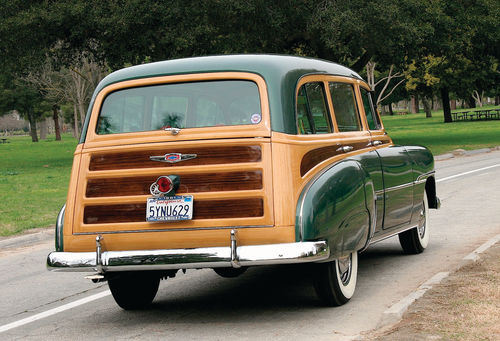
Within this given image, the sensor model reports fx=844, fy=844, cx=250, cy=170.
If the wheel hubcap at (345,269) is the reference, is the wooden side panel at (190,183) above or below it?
above

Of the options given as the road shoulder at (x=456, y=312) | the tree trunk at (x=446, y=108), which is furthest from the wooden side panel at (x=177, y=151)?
the tree trunk at (x=446, y=108)

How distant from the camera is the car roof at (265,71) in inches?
253

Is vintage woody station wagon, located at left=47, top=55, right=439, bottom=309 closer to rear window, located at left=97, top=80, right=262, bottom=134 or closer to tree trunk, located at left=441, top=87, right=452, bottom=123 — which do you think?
rear window, located at left=97, top=80, right=262, bottom=134

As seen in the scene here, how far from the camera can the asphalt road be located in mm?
6238

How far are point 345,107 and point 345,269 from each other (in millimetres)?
1613

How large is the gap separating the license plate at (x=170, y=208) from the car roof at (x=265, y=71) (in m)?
0.87

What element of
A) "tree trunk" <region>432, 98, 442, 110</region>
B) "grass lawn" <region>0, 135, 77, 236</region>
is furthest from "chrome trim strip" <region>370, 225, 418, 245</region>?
"tree trunk" <region>432, 98, 442, 110</region>

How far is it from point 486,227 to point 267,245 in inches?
240

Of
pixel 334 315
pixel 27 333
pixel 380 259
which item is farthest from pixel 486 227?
pixel 27 333

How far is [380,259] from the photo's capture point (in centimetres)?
922

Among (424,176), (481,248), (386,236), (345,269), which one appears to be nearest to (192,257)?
(345,269)

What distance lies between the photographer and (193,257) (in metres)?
6.07

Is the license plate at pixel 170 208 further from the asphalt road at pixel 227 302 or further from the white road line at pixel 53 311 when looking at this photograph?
the white road line at pixel 53 311

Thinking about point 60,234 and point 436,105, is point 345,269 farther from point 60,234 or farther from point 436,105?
point 436,105
